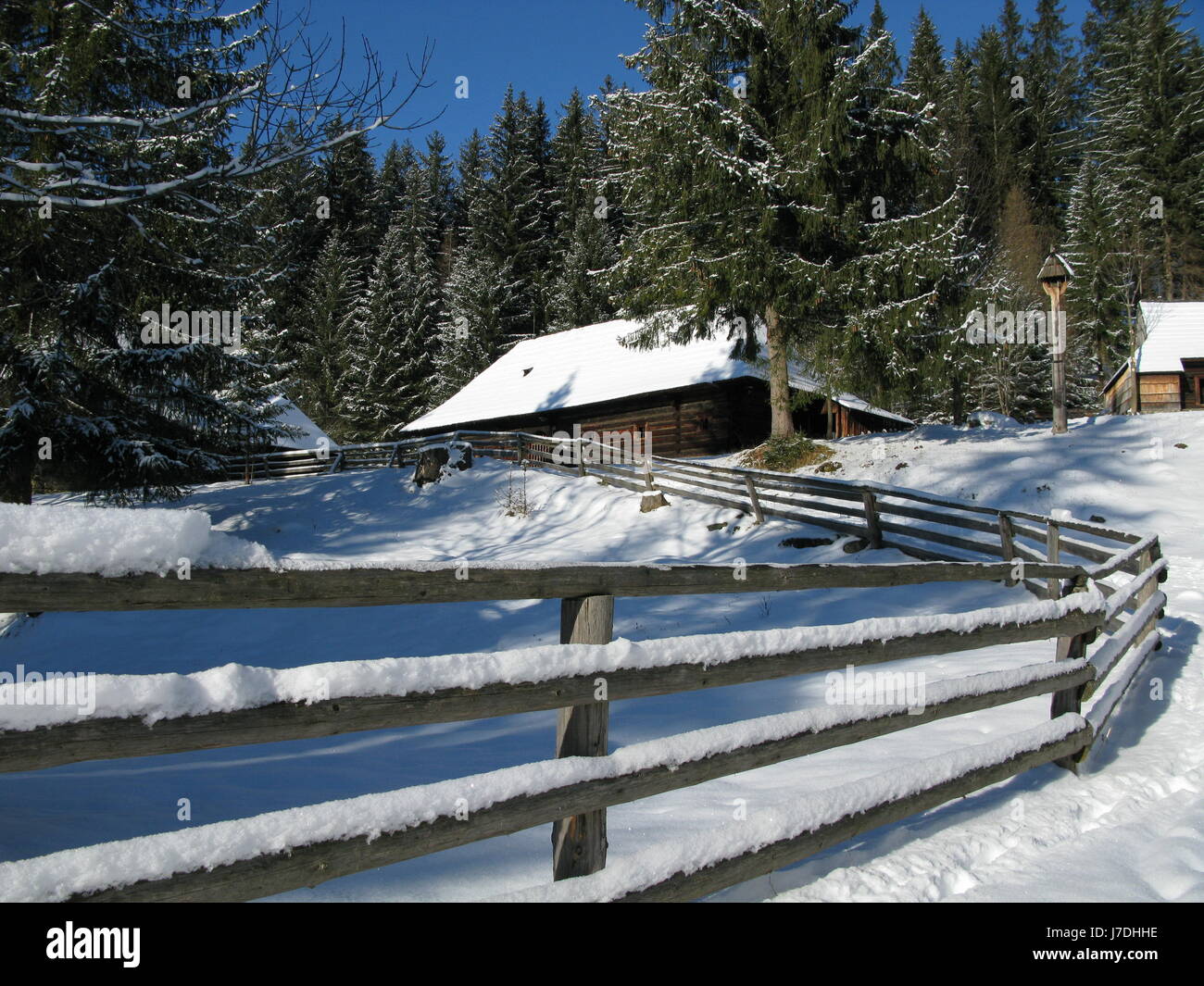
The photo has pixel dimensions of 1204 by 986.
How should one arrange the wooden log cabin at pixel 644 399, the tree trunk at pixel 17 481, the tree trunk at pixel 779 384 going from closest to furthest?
the tree trunk at pixel 17 481, the tree trunk at pixel 779 384, the wooden log cabin at pixel 644 399

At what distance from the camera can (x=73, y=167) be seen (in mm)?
5180

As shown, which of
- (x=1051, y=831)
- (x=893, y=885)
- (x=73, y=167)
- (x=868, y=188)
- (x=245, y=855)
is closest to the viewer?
(x=245, y=855)

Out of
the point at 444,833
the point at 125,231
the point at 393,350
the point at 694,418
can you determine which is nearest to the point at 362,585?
the point at 444,833

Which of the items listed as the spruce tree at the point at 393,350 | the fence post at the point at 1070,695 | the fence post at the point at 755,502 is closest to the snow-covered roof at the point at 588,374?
the fence post at the point at 755,502

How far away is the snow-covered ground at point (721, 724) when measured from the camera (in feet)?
11.3

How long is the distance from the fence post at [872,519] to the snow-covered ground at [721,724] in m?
0.47

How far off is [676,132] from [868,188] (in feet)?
18.4

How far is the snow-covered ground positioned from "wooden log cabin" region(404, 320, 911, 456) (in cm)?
922

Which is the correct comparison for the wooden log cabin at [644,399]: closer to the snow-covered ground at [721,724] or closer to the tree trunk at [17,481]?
the snow-covered ground at [721,724]

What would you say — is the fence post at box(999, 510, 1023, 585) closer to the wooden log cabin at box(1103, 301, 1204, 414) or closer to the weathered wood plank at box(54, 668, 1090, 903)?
the weathered wood plank at box(54, 668, 1090, 903)

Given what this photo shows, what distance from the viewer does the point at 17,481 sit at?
1456cm

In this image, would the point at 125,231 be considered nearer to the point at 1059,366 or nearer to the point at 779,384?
the point at 779,384
